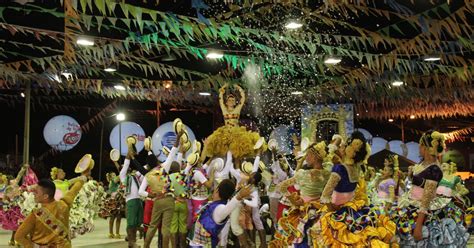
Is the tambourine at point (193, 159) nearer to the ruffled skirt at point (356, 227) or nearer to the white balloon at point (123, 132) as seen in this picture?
the ruffled skirt at point (356, 227)

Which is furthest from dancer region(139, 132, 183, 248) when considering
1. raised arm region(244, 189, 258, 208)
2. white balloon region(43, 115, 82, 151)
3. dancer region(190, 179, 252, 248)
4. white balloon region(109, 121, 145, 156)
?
white balloon region(109, 121, 145, 156)

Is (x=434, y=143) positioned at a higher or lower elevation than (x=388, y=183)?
higher

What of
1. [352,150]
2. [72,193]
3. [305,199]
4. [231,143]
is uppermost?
[231,143]

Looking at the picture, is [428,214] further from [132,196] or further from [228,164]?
[132,196]

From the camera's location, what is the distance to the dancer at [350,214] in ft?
18.6

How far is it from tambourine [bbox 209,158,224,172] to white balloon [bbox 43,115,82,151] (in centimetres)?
676

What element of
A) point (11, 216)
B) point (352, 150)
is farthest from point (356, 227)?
point (11, 216)

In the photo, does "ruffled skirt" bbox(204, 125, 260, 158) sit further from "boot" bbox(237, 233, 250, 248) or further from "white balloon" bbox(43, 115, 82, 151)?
"white balloon" bbox(43, 115, 82, 151)

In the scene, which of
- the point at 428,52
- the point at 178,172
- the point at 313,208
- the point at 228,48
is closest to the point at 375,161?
the point at 428,52

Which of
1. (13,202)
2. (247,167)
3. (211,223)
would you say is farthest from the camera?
(13,202)

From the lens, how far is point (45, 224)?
5.42m

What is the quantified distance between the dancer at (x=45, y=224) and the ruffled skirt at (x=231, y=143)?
3.90 metres

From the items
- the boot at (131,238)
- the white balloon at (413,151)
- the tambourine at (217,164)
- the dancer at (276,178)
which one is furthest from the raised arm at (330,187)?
the white balloon at (413,151)

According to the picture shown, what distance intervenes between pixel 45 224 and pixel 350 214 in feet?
8.63
